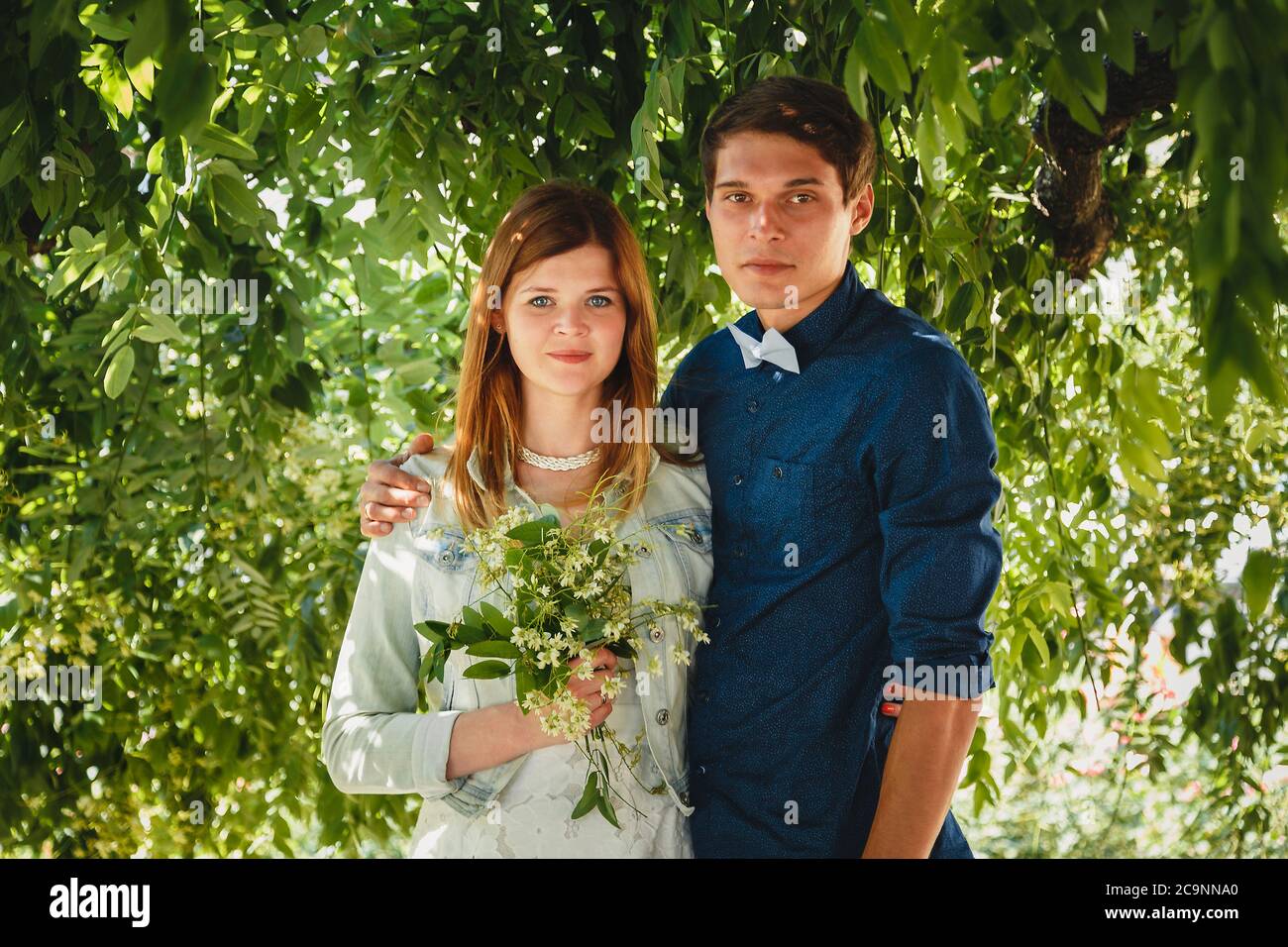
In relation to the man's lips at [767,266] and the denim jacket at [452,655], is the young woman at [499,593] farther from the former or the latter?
the man's lips at [767,266]

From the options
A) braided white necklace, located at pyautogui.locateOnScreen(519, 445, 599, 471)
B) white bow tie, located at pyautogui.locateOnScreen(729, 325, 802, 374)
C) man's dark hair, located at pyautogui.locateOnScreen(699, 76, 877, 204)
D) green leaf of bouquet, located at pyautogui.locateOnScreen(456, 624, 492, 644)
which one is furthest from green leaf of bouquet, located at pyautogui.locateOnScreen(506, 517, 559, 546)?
man's dark hair, located at pyautogui.locateOnScreen(699, 76, 877, 204)

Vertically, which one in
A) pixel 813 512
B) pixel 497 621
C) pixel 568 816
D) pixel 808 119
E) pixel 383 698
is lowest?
pixel 568 816

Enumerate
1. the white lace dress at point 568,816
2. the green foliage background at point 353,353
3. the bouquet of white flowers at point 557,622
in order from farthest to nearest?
the green foliage background at point 353,353 < the white lace dress at point 568,816 < the bouquet of white flowers at point 557,622

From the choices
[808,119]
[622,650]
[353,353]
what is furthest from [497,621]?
[353,353]

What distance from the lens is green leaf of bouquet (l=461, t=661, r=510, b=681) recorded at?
4.48ft

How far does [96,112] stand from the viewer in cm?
169

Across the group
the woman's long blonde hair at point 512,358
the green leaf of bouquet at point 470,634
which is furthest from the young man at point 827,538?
the green leaf of bouquet at point 470,634

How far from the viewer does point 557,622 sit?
1.37 m

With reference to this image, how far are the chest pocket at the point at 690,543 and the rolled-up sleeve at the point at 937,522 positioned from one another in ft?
0.71

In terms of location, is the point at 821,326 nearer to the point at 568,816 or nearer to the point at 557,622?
the point at 557,622

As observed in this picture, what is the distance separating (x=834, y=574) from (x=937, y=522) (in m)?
0.14

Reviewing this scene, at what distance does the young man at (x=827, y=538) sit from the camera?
142cm

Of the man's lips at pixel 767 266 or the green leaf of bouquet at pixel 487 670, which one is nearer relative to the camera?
the green leaf of bouquet at pixel 487 670
